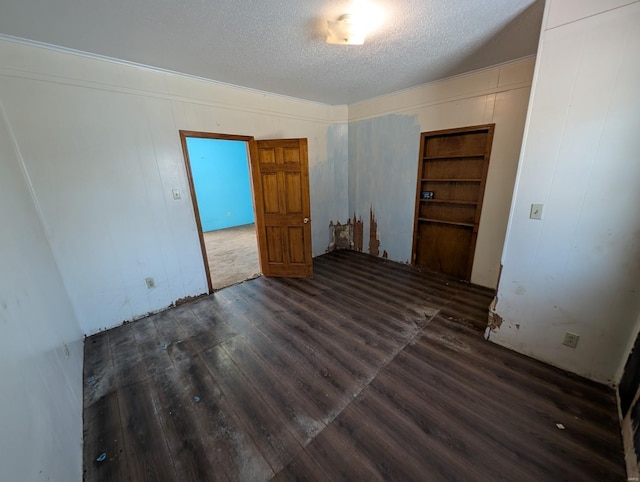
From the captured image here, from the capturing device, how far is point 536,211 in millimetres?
1816

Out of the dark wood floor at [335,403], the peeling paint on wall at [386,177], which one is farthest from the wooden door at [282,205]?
the peeling paint on wall at [386,177]

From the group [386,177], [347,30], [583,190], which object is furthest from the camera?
[386,177]

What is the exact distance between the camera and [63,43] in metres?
1.96

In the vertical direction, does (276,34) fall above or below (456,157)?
above

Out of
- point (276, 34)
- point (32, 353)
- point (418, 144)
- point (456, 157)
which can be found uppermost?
point (276, 34)

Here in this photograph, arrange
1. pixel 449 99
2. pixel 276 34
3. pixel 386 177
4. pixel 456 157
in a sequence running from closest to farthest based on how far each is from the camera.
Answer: pixel 276 34 < pixel 449 99 < pixel 456 157 < pixel 386 177

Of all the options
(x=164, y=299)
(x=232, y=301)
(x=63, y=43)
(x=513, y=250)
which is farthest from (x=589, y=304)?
(x=63, y=43)

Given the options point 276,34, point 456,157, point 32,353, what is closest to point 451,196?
point 456,157

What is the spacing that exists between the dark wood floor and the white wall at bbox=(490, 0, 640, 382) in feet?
1.35

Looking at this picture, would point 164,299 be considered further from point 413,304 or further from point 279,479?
point 413,304

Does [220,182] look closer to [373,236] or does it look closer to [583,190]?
[373,236]

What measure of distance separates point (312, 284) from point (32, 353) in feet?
8.59

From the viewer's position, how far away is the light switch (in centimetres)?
180

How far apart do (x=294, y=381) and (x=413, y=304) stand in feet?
5.52
